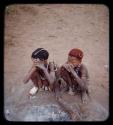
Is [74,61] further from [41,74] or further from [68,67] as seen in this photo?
[41,74]

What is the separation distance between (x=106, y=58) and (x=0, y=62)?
0.84m

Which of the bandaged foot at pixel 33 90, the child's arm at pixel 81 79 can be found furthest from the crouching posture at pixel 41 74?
the child's arm at pixel 81 79

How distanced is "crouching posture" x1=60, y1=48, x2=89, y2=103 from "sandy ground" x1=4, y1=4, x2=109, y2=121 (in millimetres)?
40

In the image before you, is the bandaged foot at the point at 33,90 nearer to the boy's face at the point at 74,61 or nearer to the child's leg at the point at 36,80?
the child's leg at the point at 36,80

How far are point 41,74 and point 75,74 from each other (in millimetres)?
270

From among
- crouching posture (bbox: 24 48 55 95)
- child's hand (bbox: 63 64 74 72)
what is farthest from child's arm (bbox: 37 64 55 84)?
child's hand (bbox: 63 64 74 72)

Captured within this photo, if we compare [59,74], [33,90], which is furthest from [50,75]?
[33,90]

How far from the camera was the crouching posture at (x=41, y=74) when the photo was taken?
4113 millimetres

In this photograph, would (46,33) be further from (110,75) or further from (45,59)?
(110,75)

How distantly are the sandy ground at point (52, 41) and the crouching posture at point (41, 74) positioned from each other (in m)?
0.04

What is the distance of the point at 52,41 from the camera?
13.5ft

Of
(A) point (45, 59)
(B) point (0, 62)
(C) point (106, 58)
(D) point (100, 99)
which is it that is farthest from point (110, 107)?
(B) point (0, 62)

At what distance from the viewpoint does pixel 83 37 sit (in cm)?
412

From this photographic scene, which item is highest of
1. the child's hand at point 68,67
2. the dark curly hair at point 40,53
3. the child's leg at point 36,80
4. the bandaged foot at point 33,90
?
the dark curly hair at point 40,53
